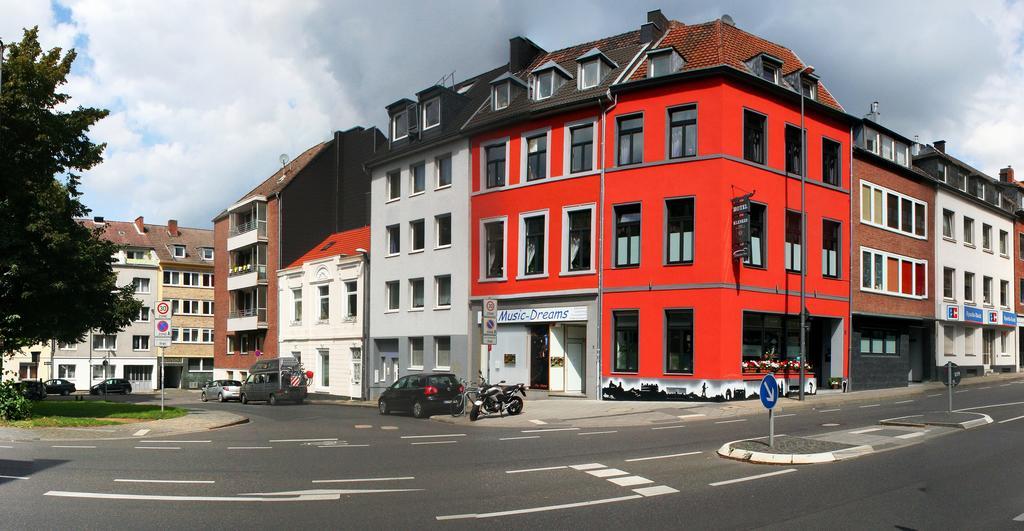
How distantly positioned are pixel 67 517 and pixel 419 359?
→ 30365mm

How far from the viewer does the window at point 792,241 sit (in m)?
31.0

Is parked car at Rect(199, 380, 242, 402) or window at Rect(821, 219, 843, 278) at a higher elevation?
window at Rect(821, 219, 843, 278)

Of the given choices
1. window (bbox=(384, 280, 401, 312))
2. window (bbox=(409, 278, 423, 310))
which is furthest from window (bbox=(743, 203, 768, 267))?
window (bbox=(384, 280, 401, 312))

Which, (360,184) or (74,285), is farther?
(360,184)

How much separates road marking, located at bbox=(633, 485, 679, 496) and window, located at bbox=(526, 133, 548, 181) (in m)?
22.5

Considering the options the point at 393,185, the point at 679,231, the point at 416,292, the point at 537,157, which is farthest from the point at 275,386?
the point at 679,231

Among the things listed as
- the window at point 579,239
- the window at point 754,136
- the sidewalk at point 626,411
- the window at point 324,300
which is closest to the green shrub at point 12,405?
the sidewalk at point 626,411

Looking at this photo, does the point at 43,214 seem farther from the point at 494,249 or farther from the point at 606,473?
the point at 606,473

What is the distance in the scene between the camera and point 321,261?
→ 4688 centimetres

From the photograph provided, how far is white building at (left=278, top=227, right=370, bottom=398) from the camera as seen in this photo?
143ft

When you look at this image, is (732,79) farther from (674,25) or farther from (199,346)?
(199,346)

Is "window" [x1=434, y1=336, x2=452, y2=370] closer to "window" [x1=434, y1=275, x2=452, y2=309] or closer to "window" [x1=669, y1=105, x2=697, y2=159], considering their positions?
"window" [x1=434, y1=275, x2=452, y2=309]

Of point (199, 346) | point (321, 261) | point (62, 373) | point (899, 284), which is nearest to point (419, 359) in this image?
point (321, 261)

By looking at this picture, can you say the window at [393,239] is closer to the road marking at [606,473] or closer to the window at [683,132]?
the window at [683,132]
